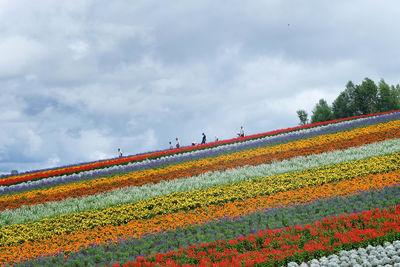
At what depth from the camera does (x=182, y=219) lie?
461 inches

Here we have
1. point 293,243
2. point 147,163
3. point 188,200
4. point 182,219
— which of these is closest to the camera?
point 293,243

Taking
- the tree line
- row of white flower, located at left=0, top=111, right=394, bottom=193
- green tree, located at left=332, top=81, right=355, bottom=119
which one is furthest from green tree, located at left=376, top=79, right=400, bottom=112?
row of white flower, located at left=0, top=111, right=394, bottom=193

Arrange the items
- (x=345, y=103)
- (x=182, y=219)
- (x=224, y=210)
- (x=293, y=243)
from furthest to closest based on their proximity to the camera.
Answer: (x=345, y=103)
(x=224, y=210)
(x=182, y=219)
(x=293, y=243)

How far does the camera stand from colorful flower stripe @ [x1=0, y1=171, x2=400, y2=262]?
35.0ft

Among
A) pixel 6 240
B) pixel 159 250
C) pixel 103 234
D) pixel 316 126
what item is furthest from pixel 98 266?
pixel 316 126

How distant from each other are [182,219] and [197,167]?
8.15 metres

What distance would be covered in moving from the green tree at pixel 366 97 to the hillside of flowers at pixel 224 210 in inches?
1286

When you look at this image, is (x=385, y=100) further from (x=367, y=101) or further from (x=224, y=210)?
(x=224, y=210)

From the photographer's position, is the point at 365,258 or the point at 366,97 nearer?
the point at 365,258

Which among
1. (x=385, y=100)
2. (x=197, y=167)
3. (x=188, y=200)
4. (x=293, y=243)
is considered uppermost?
(x=385, y=100)

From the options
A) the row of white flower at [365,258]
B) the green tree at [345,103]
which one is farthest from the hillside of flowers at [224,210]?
the green tree at [345,103]

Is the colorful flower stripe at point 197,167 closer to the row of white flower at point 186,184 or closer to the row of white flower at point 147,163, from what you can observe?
the row of white flower at point 186,184

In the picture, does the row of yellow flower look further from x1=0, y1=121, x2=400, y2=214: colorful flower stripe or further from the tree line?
the tree line

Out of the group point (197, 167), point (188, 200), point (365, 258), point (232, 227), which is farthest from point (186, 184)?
point (365, 258)
